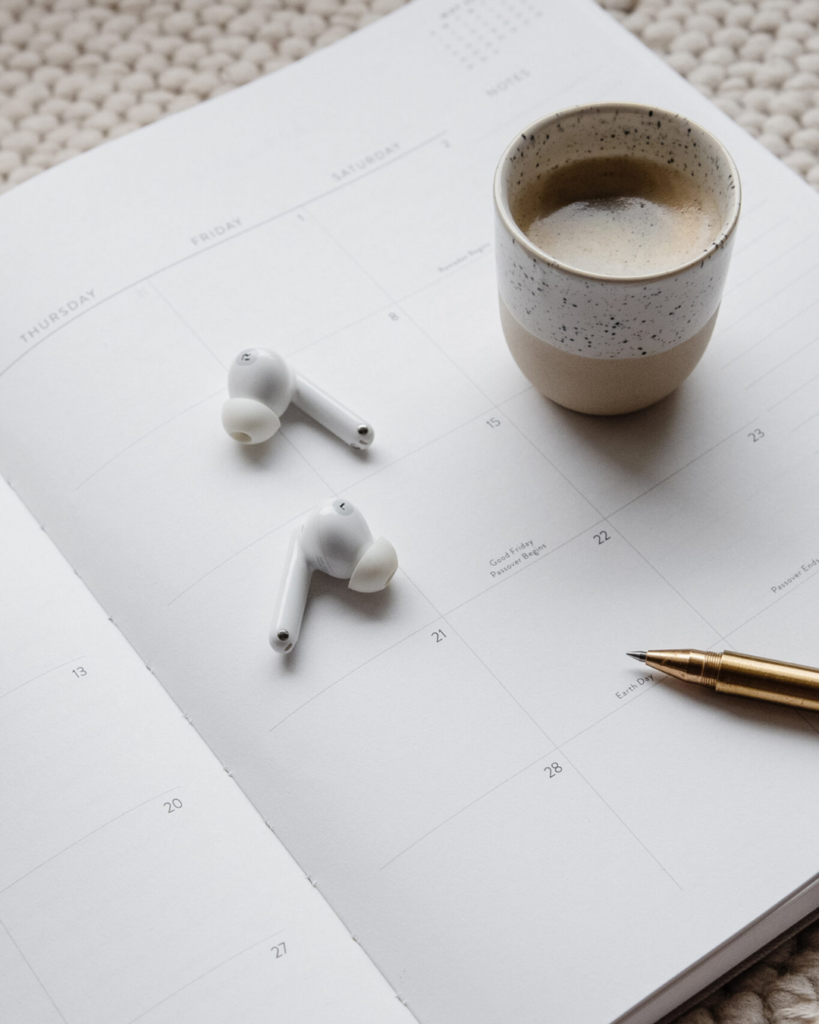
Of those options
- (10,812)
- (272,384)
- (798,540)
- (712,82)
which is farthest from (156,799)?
(712,82)

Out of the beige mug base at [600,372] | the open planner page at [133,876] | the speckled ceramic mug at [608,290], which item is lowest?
the open planner page at [133,876]

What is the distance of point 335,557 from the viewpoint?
51 cm

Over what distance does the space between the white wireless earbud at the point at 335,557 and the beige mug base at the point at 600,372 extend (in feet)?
0.41

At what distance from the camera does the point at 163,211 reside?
637 mm

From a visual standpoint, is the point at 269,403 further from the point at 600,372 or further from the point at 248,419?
the point at 600,372

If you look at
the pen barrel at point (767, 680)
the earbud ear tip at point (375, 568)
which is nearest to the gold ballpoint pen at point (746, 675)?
the pen barrel at point (767, 680)

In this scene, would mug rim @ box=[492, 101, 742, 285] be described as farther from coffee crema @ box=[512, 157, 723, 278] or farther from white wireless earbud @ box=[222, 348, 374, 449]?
white wireless earbud @ box=[222, 348, 374, 449]

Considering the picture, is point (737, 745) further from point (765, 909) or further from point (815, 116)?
point (815, 116)

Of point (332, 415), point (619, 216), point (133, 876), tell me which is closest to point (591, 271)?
point (619, 216)

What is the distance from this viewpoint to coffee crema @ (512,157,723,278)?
0.51 m

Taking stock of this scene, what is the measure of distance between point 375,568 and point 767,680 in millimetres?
189

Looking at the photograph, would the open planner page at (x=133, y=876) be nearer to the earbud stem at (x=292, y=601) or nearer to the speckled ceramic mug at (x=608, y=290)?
the earbud stem at (x=292, y=601)

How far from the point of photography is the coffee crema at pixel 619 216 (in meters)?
0.51

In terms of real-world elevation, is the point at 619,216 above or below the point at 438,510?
above
